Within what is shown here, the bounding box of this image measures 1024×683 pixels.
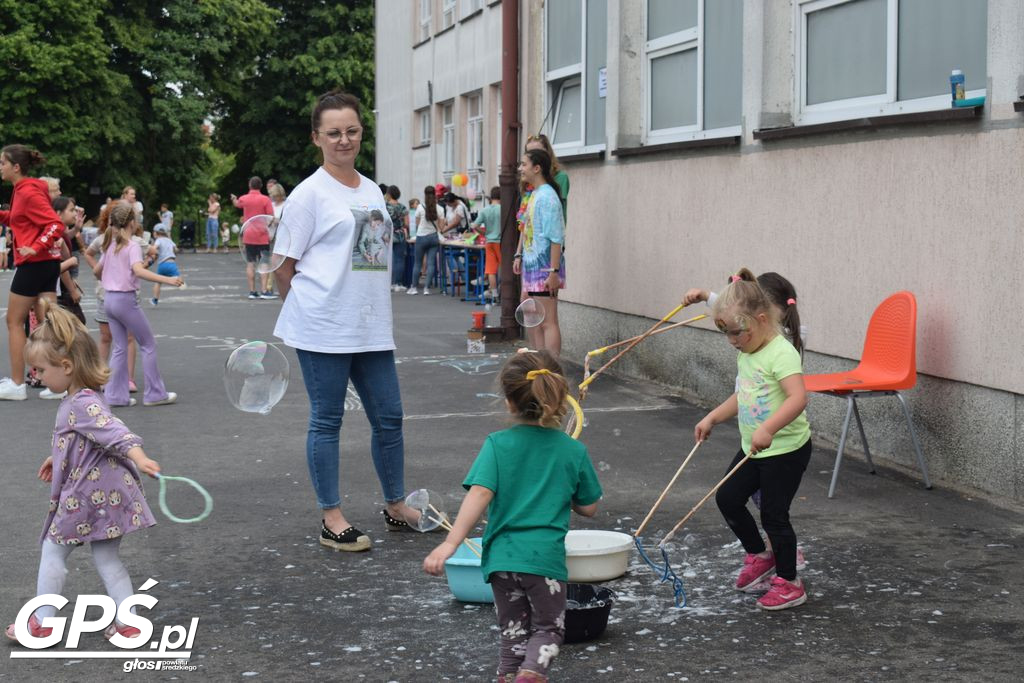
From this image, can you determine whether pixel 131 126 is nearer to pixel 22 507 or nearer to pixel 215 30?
pixel 215 30

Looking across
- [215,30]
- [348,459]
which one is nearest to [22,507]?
[348,459]

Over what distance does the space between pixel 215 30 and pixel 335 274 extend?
162 feet

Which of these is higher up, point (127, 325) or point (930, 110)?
point (930, 110)

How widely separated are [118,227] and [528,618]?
25.0 ft

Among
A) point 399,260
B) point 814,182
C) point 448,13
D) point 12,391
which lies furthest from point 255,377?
point 448,13

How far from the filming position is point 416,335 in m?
16.9

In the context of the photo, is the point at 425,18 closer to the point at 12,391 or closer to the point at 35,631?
the point at 12,391

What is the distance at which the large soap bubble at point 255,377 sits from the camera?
263 inches

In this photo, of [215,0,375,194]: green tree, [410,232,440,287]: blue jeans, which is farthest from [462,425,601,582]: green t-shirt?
[215,0,375,194]: green tree

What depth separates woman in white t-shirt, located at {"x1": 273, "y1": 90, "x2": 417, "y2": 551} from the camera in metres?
6.44

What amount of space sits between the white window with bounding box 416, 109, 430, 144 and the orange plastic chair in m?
24.8

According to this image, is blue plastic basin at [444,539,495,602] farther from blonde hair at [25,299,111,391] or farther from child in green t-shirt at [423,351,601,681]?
blonde hair at [25,299,111,391]

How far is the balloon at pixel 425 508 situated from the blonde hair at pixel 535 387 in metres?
1.35

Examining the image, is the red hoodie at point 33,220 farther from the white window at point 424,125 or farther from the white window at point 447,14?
the white window at point 424,125
